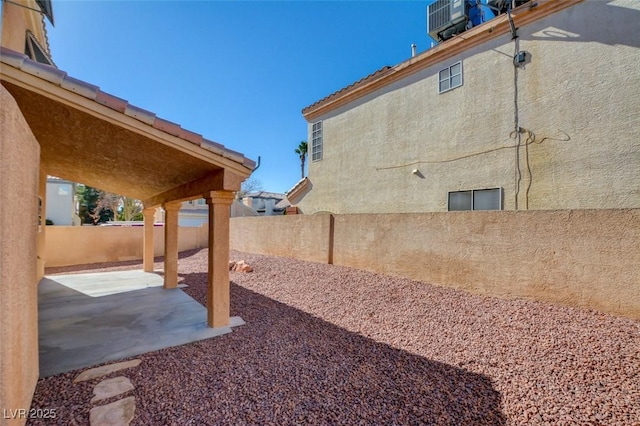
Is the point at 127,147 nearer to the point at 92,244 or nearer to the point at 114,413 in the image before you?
the point at 114,413

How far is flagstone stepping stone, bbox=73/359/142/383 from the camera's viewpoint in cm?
355

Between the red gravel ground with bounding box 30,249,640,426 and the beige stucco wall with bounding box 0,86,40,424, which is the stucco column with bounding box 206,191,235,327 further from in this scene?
the beige stucco wall with bounding box 0,86,40,424

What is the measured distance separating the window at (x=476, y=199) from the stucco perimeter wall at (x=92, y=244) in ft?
49.9

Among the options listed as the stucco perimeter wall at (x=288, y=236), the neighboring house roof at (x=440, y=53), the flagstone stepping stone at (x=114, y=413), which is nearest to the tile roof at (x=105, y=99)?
the flagstone stepping stone at (x=114, y=413)

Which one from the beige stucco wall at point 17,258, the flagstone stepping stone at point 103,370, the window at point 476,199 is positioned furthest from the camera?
the window at point 476,199

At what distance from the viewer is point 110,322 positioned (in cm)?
546

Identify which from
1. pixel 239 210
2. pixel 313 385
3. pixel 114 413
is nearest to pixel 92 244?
pixel 114 413

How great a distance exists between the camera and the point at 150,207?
9141mm

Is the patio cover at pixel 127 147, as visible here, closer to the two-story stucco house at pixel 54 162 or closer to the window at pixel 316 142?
the two-story stucco house at pixel 54 162

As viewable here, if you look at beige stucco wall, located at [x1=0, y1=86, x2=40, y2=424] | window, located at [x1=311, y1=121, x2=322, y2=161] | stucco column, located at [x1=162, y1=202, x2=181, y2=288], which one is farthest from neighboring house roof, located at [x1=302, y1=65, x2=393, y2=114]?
beige stucco wall, located at [x1=0, y1=86, x2=40, y2=424]

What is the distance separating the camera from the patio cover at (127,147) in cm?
336

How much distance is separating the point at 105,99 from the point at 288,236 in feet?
28.6

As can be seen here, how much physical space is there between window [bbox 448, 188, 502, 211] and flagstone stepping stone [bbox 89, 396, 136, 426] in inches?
378

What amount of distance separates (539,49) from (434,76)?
3.11 m
